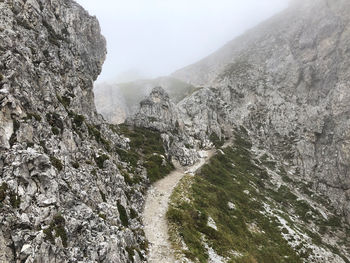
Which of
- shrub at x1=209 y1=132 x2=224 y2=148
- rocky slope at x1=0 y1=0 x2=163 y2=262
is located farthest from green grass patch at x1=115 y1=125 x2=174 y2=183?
shrub at x1=209 y1=132 x2=224 y2=148

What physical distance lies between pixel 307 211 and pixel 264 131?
56.6 metres

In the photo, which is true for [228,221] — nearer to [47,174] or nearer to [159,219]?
[159,219]

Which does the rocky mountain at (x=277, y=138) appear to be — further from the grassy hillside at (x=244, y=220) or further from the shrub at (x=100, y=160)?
the shrub at (x=100, y=160)

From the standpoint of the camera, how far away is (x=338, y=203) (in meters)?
72.8

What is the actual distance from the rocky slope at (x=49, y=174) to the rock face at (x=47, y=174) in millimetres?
71

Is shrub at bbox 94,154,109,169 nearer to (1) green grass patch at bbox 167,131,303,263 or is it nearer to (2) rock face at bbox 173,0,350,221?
(1) green grass patch at bbox 167,131,303,263

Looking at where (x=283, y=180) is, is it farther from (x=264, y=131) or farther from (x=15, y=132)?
(x=15, y=132)

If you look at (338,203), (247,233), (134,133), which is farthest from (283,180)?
(134,133)

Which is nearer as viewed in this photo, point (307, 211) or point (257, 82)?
point (307, 211)

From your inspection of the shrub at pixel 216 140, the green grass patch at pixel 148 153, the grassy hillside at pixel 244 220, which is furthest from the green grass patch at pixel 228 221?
the shrub at pixel 216 140

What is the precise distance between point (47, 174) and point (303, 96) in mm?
127653

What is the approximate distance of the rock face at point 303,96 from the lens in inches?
3425

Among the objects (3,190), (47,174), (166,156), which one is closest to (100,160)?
(47,174)

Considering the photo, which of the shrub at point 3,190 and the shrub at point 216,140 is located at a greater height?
the shrub at point 3,190
